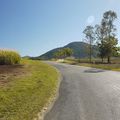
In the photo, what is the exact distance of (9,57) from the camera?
30078 mm

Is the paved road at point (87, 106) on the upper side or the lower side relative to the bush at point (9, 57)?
lower

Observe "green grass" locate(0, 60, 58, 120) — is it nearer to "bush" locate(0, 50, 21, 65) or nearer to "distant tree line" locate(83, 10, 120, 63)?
"bush" locate(0, 50, 21, 65)

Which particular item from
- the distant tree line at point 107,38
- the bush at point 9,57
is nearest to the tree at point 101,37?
the distant tree line at point 107,38

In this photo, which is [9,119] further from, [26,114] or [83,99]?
[83,99]

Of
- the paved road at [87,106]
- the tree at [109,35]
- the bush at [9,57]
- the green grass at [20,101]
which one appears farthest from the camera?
the tree at [109,35]

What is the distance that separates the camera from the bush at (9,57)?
29.7 meters

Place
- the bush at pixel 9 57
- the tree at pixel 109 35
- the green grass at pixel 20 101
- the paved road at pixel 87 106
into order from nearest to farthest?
the paved road at pixel 87 106
the green grass at pixel 20 101
the bush at pixel 9 57
the tree at pixel 109 35

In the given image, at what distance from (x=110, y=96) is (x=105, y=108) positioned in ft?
9.87

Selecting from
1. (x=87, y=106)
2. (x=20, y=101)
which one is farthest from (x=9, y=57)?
(x=87, y=106)

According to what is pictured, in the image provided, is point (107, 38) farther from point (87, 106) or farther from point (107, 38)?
point (87, 106)

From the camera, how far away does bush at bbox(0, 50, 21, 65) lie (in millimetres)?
29672

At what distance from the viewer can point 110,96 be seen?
46.5ft

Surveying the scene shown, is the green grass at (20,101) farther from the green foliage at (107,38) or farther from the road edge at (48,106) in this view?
the green foliage at (107,38)

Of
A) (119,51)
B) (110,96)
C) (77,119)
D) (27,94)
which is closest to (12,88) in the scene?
(27,94)
